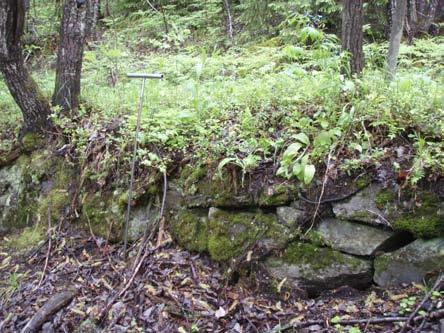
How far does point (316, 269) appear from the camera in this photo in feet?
11.0

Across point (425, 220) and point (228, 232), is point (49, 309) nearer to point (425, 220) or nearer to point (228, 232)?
point (228, 232)

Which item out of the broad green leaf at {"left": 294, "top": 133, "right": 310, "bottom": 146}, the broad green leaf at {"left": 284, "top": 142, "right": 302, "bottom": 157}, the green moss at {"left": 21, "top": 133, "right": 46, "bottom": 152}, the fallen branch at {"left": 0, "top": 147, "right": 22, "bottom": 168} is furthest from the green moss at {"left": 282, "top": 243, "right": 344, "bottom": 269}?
the fallen branch at {"left": 0, "top": 147, "right": 22, "bottom": 168}

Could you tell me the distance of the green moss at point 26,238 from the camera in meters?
4.62

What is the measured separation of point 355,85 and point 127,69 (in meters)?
4.78

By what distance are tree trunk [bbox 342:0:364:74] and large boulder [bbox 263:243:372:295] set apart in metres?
2.25

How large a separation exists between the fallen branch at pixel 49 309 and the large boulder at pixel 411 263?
2.67m

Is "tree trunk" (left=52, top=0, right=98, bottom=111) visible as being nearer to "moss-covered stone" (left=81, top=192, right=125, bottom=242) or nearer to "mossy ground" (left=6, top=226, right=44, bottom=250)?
"moss-covered stone" (left=81, top=192, right=125, bottom=242)

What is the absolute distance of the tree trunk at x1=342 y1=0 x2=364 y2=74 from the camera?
4430 millimetres

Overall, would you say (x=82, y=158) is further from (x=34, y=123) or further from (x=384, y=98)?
(x=384, y=98)

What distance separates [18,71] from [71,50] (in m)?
0.68

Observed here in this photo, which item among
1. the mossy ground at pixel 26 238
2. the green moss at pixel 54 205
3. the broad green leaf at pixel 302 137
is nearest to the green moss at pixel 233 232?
the broad green leaf at pixel 302 137

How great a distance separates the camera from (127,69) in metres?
7.49

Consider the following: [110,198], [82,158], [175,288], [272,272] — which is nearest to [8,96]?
[82,158]

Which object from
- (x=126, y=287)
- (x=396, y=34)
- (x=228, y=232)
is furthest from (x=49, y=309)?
(x=396, y=34)
